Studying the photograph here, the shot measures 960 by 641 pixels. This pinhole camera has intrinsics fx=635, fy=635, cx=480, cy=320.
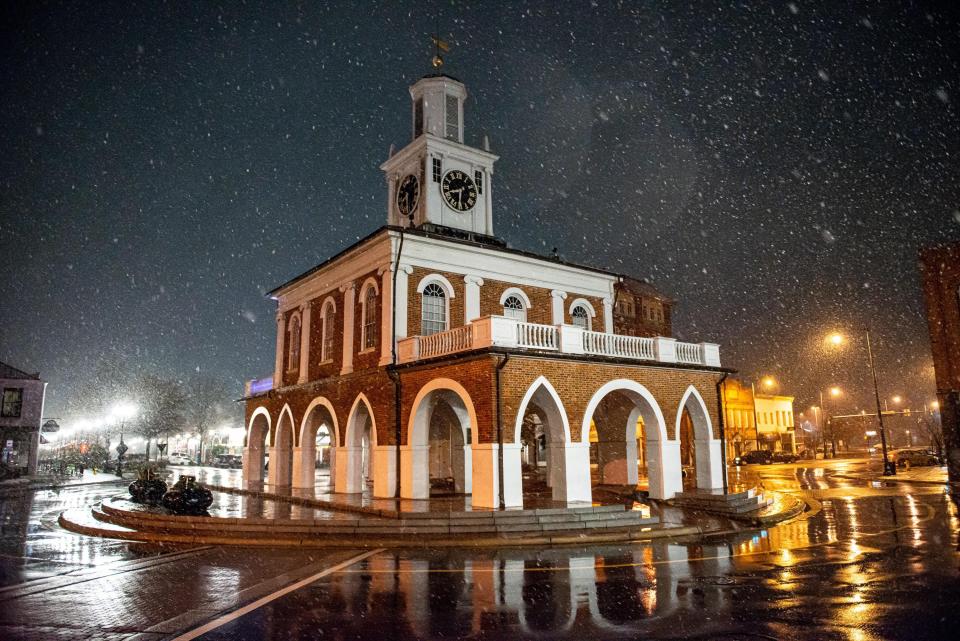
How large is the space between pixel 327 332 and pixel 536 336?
37.3 feet

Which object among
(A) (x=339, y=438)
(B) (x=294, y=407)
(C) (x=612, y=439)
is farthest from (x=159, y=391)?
(C) (x=612, y=439)

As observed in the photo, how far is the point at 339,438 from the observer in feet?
79.5

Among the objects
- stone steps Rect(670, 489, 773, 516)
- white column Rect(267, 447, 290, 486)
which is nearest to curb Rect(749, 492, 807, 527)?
stone steps Rect(670, 489, 773, 516)

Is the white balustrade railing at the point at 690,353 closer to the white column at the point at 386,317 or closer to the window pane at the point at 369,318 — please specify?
the white column at the point at 386,317

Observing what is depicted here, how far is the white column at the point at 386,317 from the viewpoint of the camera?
21844 mm

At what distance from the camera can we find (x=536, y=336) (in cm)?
1917

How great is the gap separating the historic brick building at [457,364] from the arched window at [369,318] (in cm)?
6

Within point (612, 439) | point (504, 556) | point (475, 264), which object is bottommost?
point (504, 556)

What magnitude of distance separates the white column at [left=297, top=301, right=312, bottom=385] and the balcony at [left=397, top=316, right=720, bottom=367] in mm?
8038

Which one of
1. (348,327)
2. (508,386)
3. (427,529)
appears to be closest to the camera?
(427,529)

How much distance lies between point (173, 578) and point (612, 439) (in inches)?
739

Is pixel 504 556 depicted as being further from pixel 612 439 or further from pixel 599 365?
pixel 612 439

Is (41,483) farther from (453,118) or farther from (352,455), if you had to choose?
(453,118)

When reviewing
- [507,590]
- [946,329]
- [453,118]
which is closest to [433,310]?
[453,118]
